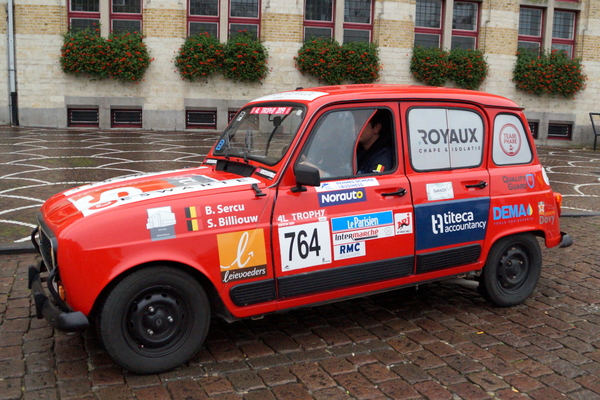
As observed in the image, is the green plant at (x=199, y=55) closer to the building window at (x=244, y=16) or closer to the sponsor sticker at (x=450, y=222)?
the building window at (x=244, y=16)

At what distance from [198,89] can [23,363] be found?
707 inches

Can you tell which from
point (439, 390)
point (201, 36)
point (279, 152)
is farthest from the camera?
point (201, 36)

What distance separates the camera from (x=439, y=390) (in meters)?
3.82

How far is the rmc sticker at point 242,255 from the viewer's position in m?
4.01

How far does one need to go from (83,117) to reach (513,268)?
61.2 feet

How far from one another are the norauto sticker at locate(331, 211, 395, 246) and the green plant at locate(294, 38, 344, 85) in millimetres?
17270

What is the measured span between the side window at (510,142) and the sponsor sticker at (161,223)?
→ 288cm

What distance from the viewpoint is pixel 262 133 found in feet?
15.7

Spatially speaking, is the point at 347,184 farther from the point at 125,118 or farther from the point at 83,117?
the point at 83,117

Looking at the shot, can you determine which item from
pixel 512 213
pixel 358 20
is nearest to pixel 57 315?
pixel 512 213

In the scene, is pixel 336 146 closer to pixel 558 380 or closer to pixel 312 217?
pixel 312 217

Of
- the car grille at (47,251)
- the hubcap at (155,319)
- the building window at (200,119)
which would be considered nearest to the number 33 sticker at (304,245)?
the hubcap at (155,319)

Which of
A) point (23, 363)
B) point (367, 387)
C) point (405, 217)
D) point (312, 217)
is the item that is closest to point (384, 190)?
point (405, 217)

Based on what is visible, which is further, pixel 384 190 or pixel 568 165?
pixel 568 165
